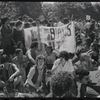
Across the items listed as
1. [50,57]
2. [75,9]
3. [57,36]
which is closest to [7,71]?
[50,57]

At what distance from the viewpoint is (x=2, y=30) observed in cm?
997

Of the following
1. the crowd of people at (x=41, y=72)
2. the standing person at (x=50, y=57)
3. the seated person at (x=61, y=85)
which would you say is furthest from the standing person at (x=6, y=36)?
the seated person at (x=61, y=85)

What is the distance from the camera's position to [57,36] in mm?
10047

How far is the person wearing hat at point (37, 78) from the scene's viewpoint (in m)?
7.29

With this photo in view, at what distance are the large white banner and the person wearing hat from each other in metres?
2.23

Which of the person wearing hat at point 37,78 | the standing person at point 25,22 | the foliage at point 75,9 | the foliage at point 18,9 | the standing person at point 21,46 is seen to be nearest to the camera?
the person wearing hat at point 37,78

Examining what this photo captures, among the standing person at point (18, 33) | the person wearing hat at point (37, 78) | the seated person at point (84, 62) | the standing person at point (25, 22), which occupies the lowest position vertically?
the person wearing hat at point (37, 78)

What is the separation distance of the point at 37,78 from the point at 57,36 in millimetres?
2813

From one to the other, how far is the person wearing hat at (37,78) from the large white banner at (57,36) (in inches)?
87.7

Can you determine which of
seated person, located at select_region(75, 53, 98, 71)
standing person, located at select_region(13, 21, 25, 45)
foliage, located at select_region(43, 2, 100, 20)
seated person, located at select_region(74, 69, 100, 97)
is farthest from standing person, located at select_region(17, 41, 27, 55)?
foliage, located at select_region(43, 2, 100, 20)

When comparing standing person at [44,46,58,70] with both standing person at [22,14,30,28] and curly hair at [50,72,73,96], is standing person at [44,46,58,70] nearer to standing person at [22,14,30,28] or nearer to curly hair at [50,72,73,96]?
standing person at [22,14,30,28]

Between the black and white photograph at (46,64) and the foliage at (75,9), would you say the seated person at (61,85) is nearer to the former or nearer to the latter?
the black and white photograph at (46,64)

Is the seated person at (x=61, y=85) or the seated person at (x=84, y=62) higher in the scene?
the seated person at (x=61, y=85)

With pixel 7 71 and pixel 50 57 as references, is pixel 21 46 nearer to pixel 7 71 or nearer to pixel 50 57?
pixel 50 57
